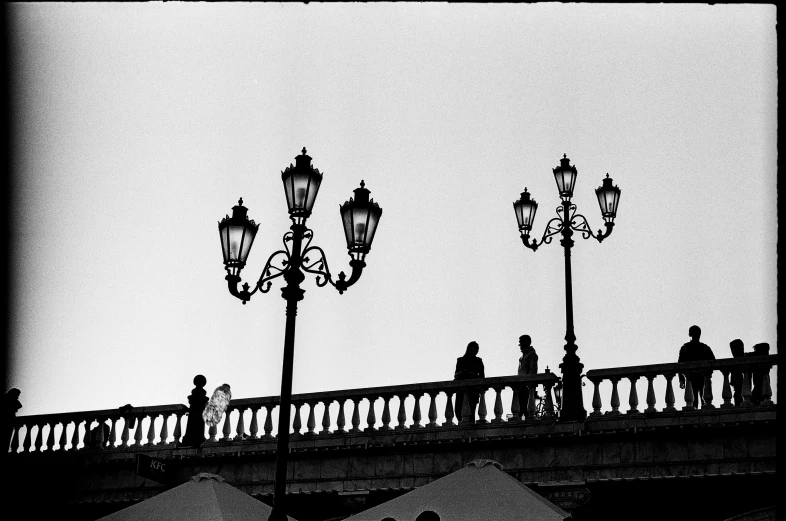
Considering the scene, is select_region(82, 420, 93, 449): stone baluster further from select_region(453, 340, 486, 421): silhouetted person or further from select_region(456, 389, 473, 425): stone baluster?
select_region(456, 389, 473, 425): stone baluster

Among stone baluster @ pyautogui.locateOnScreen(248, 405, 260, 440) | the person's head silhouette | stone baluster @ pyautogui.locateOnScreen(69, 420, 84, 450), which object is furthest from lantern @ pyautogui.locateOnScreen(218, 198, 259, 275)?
stone baluster @ pyautogui.locateOnScreen(69, 420, 84, 450)

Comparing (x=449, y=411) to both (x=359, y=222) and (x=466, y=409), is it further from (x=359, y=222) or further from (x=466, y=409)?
(x=359, y=222)

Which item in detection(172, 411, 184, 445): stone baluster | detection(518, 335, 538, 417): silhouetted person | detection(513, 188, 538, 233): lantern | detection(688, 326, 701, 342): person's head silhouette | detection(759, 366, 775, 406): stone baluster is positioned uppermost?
detection(513, 188, 538, 233): lantern

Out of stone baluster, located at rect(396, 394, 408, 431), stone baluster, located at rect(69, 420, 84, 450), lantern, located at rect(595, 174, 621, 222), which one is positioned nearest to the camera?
stone baluster, located at rect(396, 394, 408, 431)

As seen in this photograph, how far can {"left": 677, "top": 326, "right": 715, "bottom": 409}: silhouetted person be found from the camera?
15.5 metres

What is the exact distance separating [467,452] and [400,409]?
1271 mm

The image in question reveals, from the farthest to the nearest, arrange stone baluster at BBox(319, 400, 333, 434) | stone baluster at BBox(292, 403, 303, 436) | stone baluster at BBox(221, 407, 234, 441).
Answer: stone baluster at BBox(221, 407, 234, 441) < stone baluster at BBox(292, 403, 303, 436) < stone baluster at BBox(319, 400, 333, 434)

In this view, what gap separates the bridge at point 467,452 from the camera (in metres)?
15.2

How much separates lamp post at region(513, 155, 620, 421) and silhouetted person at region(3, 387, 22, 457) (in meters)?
9.28

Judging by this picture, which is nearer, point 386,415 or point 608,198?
point 386,415

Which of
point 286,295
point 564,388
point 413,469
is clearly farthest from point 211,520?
point 564,388

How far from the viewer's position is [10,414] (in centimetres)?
1934

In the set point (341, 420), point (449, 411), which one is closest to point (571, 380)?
point (449, 411)

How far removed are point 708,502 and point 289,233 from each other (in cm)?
752
